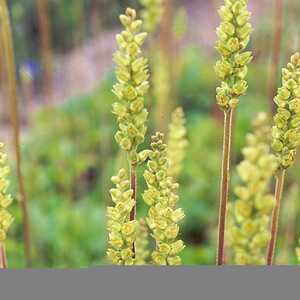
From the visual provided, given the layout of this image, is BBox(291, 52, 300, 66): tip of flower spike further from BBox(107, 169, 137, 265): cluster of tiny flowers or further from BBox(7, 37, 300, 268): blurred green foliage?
BBox(7, 37, 300, 268): blurred green foliage

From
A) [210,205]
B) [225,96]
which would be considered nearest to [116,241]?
A: [225,96]

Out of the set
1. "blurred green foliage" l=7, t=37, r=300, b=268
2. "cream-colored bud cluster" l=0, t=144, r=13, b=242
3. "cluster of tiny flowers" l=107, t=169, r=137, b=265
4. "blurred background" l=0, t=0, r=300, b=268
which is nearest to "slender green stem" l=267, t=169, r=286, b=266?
"cluster of tiny flowers" l=107, t=169, r=137, b=265

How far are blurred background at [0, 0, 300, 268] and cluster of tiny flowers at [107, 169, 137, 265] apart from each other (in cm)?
94

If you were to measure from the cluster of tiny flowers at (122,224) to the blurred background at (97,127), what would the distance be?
3.09 feet

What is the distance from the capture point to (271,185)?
6.97ft

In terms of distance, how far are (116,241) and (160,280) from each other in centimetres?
6

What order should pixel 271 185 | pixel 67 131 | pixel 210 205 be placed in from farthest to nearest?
pixel 67 131 < pixel 210 205 < pixel 271 185

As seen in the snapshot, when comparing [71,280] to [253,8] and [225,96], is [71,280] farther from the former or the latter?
[253,8]

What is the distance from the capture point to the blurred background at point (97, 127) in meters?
2.17

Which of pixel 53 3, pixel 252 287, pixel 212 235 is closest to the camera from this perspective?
pixel 252 287

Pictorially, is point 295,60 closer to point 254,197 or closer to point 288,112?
point 288,112

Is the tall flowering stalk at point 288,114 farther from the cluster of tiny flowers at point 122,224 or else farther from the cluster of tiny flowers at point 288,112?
the cluster of tiny flowers at point 122,224

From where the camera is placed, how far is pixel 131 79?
676 mm

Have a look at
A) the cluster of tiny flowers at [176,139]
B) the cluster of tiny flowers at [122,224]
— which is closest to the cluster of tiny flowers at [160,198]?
the cluster of tiny flowers at [122,224]
